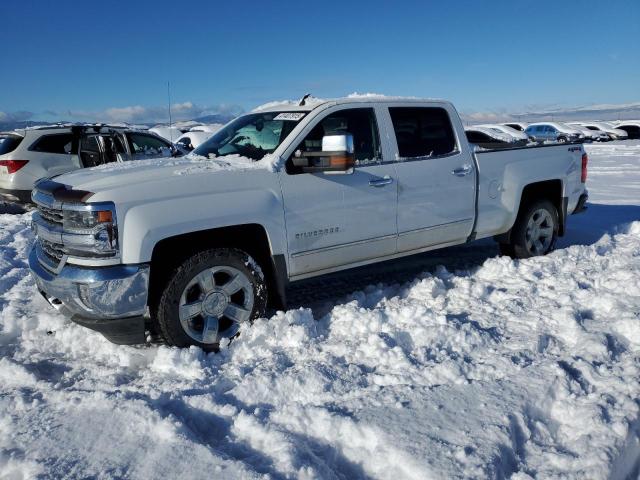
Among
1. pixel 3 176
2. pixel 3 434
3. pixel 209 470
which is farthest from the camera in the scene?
pixel 3 176

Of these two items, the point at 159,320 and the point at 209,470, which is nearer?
the point at 209,470

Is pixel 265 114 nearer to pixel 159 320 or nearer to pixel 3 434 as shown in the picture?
pixel 159 320

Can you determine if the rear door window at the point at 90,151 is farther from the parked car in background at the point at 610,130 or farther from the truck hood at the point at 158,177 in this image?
the parked car in background at the point at 610,130

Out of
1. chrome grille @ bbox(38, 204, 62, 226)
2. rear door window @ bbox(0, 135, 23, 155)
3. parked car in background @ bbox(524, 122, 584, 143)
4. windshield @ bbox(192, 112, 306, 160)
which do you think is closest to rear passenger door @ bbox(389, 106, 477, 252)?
windshield @ bbox(192, 112, 306, 160)

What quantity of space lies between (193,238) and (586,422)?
264 cm

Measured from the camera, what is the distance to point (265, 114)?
15.8 ft

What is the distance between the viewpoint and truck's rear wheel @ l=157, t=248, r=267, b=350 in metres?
3.66

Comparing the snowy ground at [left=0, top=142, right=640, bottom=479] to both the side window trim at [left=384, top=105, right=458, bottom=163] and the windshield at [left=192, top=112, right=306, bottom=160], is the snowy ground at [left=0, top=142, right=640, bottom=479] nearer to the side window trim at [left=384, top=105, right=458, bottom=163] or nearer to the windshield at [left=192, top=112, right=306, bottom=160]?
the side window trim at [left=384, top=105, right=458, bottom=163]

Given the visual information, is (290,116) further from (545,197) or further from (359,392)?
(545,197)

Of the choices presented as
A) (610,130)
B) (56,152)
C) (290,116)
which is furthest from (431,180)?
(610,130)

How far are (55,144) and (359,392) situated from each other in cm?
860

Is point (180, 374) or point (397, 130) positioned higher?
point (397, 130)

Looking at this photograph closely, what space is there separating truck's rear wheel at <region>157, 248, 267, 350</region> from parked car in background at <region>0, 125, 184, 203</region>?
5.75 metres

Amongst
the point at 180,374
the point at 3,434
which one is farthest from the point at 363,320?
the point at 3,434
